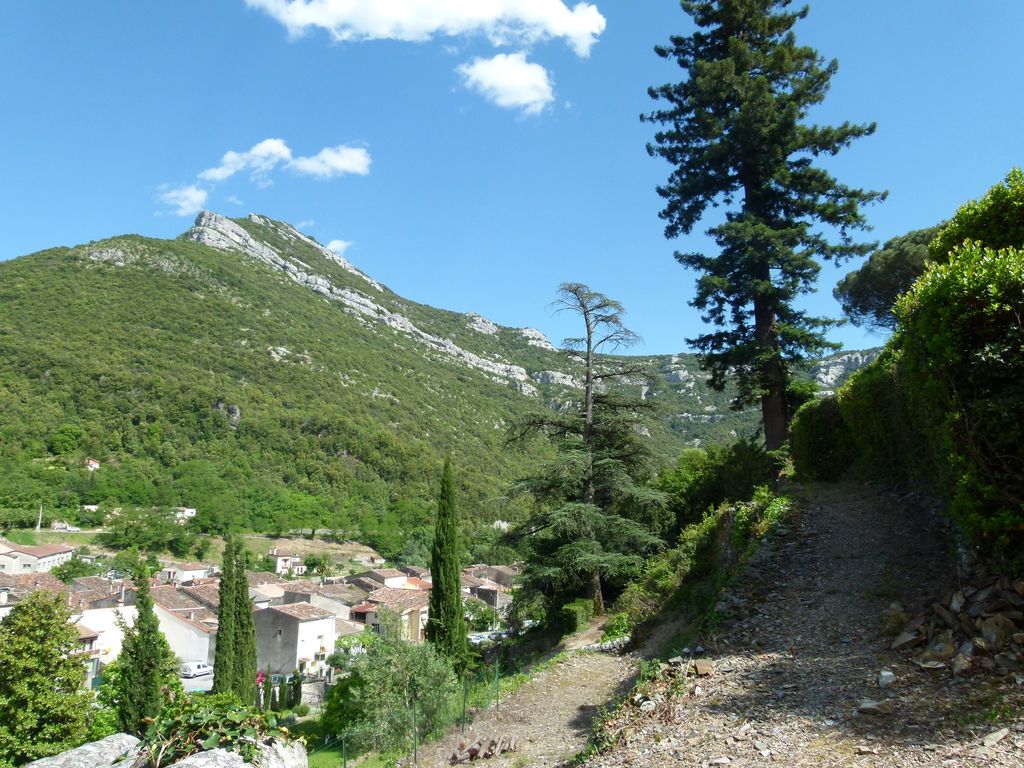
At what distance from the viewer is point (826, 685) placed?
18.6 feet

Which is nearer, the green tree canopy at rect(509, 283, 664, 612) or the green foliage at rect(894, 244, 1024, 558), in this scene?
the green foliage at rect(894, 244, 1024, 558)

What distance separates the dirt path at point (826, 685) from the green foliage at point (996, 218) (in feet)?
12.2

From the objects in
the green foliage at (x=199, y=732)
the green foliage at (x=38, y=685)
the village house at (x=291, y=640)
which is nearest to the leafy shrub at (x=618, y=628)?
the green foliage at (x=199, y=732)

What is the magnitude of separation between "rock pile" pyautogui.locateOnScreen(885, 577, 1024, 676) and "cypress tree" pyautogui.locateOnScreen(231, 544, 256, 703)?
83.5 ft

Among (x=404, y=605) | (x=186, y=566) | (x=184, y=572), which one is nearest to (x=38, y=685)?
(x=404, y=605)

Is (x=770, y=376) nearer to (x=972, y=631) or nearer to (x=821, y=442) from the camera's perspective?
(x=821, y=442)

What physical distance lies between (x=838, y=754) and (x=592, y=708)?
5.02 metres

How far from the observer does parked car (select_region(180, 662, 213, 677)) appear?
133ft

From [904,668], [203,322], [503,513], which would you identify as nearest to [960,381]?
[904,668]

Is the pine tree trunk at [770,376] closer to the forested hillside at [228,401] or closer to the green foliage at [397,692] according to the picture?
the green foliage at [397,692]

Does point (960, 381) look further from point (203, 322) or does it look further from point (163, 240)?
point (163, 240)

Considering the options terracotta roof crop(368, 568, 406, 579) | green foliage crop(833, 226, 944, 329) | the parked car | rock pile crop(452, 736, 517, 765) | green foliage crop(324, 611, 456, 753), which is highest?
green foliage crop(833, 226, 944, 329)

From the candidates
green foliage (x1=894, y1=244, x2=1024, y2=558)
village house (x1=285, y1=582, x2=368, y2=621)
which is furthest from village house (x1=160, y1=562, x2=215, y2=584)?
green foliage (x1=894, y1=244, x2=1024, y2=558)

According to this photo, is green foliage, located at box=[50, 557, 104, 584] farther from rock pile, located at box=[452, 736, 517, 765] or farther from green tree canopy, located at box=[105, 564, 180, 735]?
rock pile, located at box=[452, 736, 517, 765]
